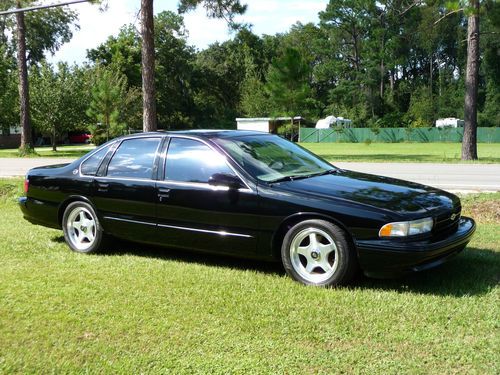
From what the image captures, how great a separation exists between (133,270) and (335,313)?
2293 mm

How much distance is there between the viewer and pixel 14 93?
37.1 meters

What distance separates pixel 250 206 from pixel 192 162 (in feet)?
3.05

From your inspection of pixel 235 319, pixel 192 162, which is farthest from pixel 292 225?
pixel 192 162

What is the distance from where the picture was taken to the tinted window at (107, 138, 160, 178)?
20.0 feet

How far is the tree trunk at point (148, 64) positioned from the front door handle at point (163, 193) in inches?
430

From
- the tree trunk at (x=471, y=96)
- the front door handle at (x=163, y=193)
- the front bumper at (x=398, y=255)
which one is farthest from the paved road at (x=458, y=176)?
the front door handle at (x=163, y=193)

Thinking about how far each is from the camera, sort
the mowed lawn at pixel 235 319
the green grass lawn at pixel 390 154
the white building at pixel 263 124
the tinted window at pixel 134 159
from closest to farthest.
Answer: the mowed lawn at pixel 235 319 < the tinted window at pixel 134 159 < the green grass lawn at pixel 390 154 < the white building at pixel 263 124

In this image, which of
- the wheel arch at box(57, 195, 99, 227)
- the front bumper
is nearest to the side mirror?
the front bumper

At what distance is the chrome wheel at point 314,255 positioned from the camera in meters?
4.89

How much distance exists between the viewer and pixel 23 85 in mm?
27953

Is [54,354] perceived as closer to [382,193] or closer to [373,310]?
[373,310]

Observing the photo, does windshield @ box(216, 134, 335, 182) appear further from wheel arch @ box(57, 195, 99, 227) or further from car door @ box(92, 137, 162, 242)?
wheel arch @ box(57, 195, 99, 227)

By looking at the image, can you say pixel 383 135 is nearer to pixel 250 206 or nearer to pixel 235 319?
pixel 250 206

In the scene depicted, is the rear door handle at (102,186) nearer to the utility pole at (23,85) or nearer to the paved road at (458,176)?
the paved road at (458,176)
